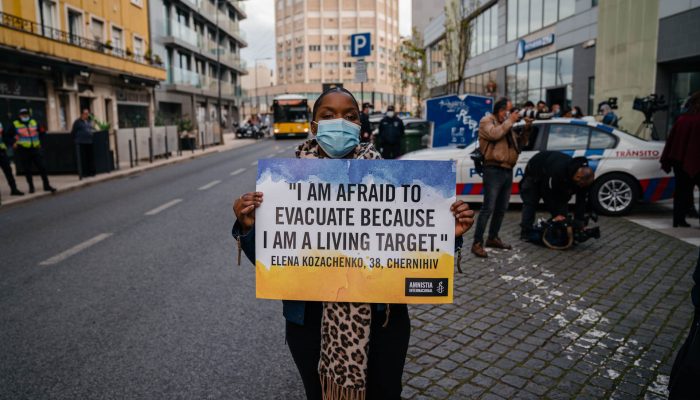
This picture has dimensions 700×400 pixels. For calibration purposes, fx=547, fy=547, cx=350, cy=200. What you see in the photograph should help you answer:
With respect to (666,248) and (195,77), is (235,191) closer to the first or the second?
(666,248)

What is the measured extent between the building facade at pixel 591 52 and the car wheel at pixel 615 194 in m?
3.00

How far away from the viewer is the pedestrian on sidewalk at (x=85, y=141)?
1630cm

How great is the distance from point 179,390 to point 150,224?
6.07m

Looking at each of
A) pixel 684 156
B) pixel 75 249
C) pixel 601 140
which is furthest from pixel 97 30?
pixel 684 156

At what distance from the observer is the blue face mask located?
2195 millimetres

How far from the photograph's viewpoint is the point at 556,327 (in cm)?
443

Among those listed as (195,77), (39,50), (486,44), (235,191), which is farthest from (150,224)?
(195,77)

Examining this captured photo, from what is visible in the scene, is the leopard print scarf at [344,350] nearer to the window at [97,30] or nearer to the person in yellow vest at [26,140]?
the person in yellow vest at [26,140]

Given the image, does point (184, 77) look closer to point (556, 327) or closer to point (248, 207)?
point (556, 327)

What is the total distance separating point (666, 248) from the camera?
7012 millimetres

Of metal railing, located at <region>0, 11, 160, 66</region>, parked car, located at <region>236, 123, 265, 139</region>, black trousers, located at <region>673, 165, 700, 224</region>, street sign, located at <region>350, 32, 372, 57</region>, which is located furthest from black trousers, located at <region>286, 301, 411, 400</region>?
parked car, located at <region>236, 123, 265, 139</region>

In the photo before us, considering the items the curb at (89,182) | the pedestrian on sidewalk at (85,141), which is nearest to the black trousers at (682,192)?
the curb at (89,182)

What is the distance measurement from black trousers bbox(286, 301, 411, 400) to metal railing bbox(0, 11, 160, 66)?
839 inches

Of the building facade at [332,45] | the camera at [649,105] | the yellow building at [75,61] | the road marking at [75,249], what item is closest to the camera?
the road marking at [75,249]
